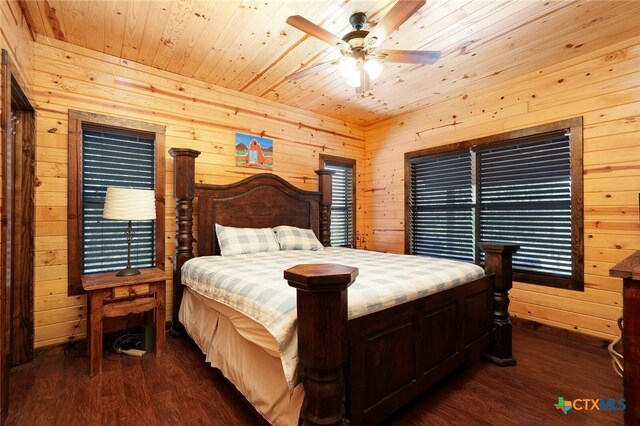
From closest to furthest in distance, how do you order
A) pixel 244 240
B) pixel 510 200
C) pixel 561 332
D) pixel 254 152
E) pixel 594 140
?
pixel 594 140, pixel 561 332, pixel 244 240, pixel 510 200, pixel 254 152

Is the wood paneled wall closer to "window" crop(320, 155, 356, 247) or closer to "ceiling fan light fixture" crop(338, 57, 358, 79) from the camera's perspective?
"ceiling fan light fixture" crop(338, 57, 358, 79)

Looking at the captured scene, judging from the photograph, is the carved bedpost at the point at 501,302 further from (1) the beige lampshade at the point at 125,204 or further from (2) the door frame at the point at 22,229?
(2) the door frame at the point at 22,229

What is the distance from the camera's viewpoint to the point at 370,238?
15.8 ft

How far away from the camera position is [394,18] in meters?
1.78

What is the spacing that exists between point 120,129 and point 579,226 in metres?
4.43

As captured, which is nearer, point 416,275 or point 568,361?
point 416,275

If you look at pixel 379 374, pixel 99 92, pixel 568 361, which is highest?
pixel 99 92

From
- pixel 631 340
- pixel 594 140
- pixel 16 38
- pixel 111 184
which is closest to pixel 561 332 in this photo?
pixel 631 340

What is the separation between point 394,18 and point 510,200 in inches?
97.5

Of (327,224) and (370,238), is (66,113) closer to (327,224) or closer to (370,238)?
(327,224)

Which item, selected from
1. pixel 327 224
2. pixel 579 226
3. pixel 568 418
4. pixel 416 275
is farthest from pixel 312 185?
pixel 568 418

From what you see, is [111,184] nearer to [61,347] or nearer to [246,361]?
[61,347]

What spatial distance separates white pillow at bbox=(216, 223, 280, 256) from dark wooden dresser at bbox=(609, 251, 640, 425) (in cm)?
265

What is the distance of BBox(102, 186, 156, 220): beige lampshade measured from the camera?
2322mm
